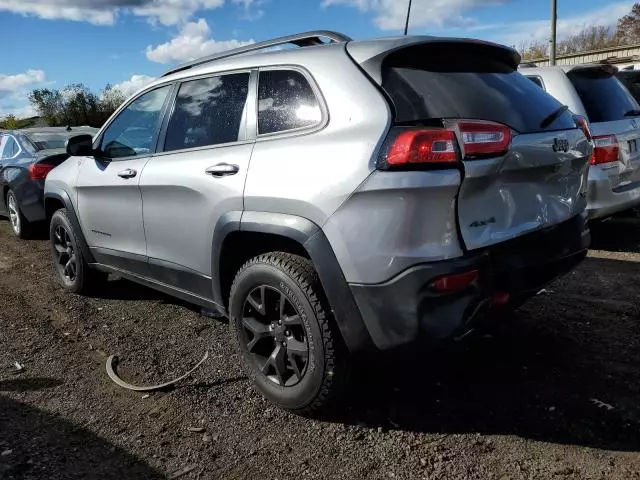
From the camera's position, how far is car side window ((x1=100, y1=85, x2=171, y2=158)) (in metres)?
4.06

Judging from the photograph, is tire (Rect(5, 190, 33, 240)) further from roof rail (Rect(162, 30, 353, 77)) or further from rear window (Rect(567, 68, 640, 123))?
rear window (Rect(567, 68, 640, 123))

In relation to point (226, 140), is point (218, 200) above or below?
below

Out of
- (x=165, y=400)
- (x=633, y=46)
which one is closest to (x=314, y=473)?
(x=165, y=400)

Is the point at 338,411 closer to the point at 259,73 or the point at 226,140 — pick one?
the point at 226,140

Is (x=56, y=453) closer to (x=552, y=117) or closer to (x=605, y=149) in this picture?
(x=552, y=117)

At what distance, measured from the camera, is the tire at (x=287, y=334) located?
9.05 ft

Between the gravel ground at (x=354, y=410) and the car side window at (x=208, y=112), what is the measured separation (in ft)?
4.64

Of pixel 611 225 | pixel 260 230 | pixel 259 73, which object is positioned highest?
pixel 259 73

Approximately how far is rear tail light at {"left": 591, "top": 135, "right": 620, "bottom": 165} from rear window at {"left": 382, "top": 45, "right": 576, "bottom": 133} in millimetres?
2432

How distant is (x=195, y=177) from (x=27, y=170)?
5.23 meters

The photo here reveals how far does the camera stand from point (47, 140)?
812 cm

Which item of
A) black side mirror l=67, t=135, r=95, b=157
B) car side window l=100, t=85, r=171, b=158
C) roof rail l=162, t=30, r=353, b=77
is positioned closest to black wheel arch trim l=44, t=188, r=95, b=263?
black side mirror l=67, t=135, r=95, b=157

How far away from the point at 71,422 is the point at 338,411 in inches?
55.4

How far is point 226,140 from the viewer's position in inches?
131
